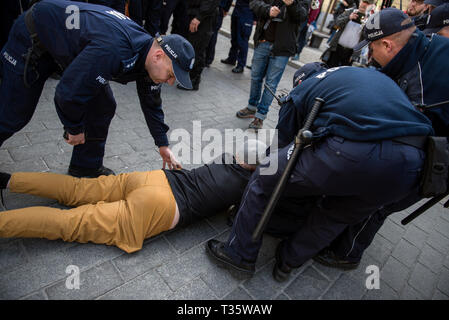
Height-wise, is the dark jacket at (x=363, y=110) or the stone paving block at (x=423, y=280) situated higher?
the dark jacket at (x=363, y=110)

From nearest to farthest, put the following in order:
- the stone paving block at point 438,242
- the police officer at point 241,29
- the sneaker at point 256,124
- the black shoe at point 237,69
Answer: the stone paving block at point 438,242, the sneaker at point 256,124, the police officer at point 241,29, the black shoe at point 237,69

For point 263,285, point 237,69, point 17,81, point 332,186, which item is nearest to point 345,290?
point 263,285

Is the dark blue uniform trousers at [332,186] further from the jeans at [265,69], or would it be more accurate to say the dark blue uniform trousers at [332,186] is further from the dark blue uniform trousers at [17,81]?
the jeans at [265,69]

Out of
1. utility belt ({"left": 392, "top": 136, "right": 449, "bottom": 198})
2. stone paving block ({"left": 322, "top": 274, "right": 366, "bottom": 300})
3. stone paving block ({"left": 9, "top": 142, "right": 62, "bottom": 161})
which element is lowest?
stone paving block ({"left": 322, "top": 274, "right": 366, "bottom": 300})

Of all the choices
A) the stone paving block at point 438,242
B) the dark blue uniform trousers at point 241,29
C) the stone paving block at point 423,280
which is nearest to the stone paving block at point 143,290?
the stone paving block at point 423,280

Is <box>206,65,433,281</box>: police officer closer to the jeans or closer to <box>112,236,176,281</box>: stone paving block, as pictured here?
<box>112,236,176,281</box>: stone paving block

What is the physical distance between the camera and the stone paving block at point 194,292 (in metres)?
1.78

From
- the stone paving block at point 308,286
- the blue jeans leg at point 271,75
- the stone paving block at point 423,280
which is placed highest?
the blue jeans leg at point 271,75

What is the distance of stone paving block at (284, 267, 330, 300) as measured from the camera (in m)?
1.98

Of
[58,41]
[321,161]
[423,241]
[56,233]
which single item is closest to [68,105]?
[58,41]

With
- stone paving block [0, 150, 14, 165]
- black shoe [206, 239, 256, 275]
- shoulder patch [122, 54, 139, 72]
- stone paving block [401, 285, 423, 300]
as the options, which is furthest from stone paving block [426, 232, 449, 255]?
stone paving block [0, 150, 14, 165]

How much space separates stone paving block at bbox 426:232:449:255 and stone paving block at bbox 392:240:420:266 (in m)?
0.25

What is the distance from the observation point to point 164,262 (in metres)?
1.96

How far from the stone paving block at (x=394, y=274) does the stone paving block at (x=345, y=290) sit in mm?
238
